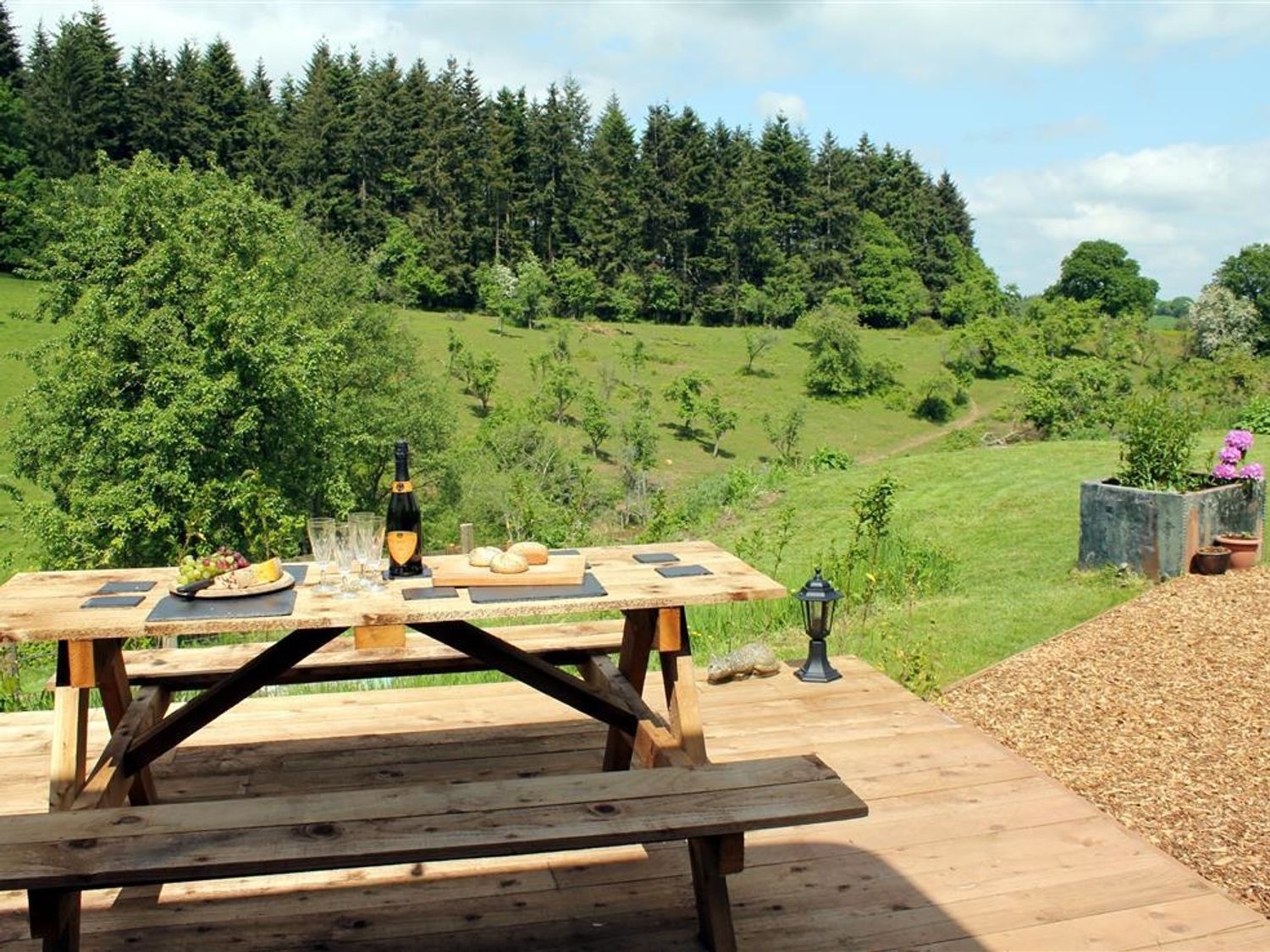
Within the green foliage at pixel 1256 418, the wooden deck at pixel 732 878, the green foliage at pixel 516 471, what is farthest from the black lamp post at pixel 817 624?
the green foliage at pixel 516 471

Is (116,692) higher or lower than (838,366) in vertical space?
lower

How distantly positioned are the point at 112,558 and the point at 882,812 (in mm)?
16131

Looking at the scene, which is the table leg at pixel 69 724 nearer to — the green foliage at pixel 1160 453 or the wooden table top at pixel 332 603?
the wooden table top at pixel 332 603

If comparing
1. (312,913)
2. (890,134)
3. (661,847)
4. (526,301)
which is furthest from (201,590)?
(890,134)

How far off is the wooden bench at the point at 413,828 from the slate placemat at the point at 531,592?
0.39 metres

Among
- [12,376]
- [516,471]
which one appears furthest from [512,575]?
[12,376]

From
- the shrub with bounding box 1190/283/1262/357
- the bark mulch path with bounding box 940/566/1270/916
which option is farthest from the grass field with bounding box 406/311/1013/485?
the bark mulch path with bounding box 940/566/1270/916

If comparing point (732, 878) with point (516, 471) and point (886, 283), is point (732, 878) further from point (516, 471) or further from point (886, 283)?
point (886, 283)

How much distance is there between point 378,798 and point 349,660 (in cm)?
107

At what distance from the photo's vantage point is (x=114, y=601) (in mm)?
2477

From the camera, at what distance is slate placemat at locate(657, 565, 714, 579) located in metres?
2.75

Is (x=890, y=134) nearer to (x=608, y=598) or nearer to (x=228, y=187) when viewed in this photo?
(x=228, y=187)

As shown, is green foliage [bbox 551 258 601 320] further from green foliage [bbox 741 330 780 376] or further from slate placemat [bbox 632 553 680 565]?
slate placemat [bbox 632 553 680 565]

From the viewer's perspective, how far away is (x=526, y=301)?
132ft
